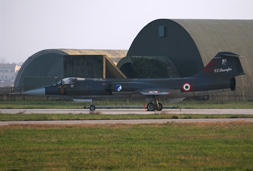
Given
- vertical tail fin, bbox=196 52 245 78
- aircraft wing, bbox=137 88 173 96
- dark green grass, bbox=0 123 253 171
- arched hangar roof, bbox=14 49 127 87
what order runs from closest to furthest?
dark green grass, bbox=0 123 253 171, vertical tail fin, bbox=196 52 245 78, aircraft wing, bbox=137 88 173 96, arched hangar roof, bbox=14 49 127 87

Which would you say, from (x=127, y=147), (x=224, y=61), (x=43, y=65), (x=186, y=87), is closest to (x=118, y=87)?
(x=186, y=87)

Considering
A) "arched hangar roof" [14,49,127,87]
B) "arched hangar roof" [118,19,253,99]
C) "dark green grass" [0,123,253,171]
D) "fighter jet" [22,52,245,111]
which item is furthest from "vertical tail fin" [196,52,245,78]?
"arched hangar roof" [14,49,127,87]

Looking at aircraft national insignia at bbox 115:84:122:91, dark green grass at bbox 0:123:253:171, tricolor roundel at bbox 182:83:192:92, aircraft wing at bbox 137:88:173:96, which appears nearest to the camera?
dark green grass at bbox 0:123:253:171

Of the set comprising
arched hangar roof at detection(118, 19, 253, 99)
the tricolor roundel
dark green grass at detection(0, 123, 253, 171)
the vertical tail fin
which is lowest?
dark green grass at detection(0, 123, 253, 171)

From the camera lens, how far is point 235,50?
169 feet

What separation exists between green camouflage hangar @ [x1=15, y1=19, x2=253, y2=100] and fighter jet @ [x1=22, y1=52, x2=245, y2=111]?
40.3ft

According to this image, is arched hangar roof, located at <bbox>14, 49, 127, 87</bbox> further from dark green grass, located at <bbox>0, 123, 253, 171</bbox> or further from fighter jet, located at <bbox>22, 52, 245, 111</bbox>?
dark green grass, located at <bbox>0, 123, 253, 171</bbox>

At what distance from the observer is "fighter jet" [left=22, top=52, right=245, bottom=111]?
3447cm

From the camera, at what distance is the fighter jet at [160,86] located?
113ft

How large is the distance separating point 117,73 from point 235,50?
13566 mm

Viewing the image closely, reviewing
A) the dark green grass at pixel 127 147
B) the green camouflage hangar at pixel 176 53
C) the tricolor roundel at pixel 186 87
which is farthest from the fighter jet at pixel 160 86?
the green camouflage hangar at pixel 176 53

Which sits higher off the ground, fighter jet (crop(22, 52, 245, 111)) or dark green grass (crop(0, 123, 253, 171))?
fighter jet (crop(22, 52, 245, 111))

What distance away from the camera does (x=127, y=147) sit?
55.4 ft

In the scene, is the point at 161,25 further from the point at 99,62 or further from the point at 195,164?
the point at 195,164
